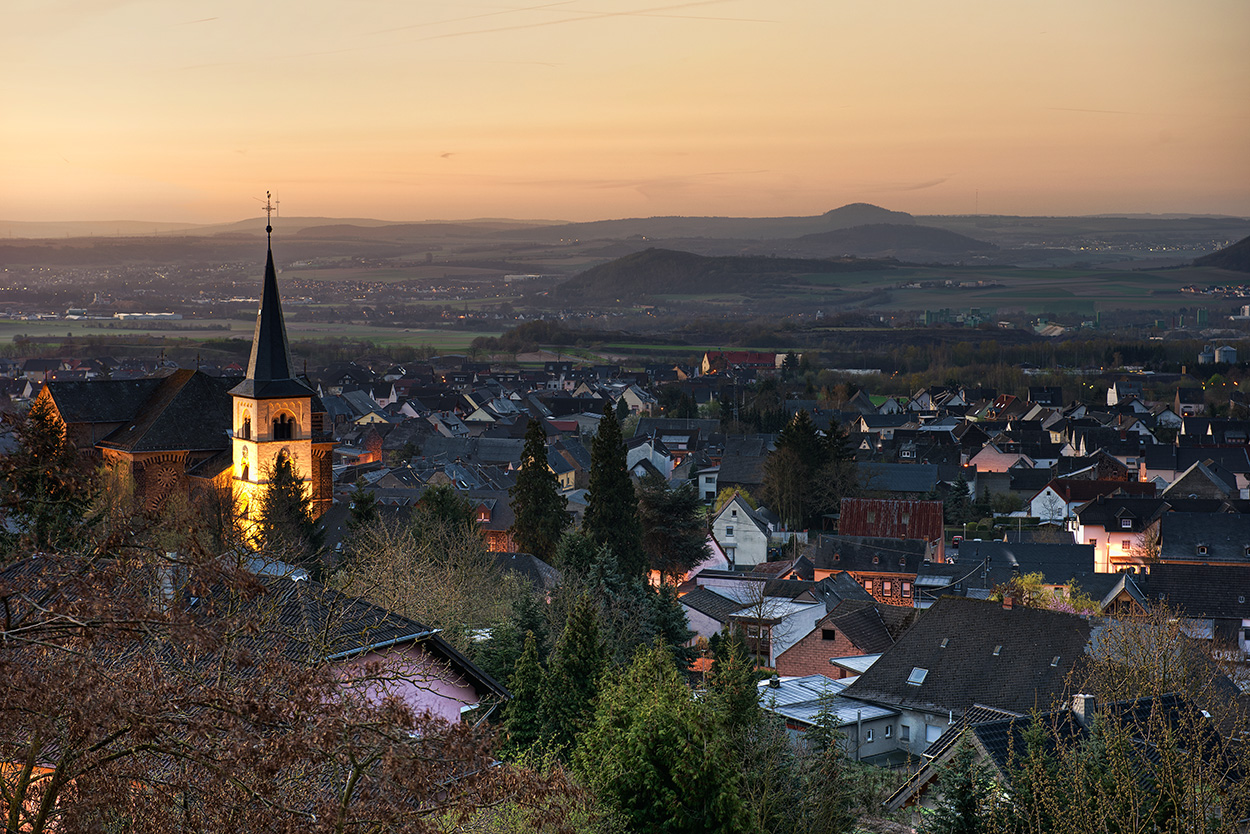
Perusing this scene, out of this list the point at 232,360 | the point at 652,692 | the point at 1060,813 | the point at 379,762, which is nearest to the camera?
the point at 379,762

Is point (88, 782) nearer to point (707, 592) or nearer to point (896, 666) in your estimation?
point (896, 666)

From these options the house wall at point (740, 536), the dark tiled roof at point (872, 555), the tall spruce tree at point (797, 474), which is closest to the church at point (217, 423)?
the house wall at point (740, 536)

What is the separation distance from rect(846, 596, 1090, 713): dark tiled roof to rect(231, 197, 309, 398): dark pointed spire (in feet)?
84.1

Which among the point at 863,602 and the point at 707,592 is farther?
the point at 707,592

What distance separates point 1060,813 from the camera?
1197cm

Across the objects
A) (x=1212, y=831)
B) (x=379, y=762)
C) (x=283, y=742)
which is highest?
(x=283, y=742)

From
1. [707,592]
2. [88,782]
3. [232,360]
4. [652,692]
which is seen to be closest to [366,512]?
[707,592]

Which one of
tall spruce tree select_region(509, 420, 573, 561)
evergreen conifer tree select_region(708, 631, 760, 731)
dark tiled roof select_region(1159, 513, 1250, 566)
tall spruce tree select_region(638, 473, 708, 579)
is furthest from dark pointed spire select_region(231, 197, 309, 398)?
dark tiled roof select_region(1159, 513, 1250, 566)

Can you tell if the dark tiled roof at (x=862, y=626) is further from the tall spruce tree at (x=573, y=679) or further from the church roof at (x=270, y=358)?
the church roof at (x=270, y=358)

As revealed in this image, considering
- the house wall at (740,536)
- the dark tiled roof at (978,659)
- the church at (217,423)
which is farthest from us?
the house wall at (740,536)

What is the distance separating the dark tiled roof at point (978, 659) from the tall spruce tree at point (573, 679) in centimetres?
1141

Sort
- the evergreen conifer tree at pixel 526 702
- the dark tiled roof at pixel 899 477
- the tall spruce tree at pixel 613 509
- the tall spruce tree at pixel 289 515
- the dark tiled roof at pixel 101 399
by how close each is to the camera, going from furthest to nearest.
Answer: the dark tiled roof at pixel 899 477
the dark tiled roof at pixel 101 399
the tall spruce tree at pixel 613 509
the tall spruce tree at pixel 289 515
the evergreen conifer tree at pixel 526 702

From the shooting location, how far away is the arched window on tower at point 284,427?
1790 inches

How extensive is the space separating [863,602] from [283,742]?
31265mm
